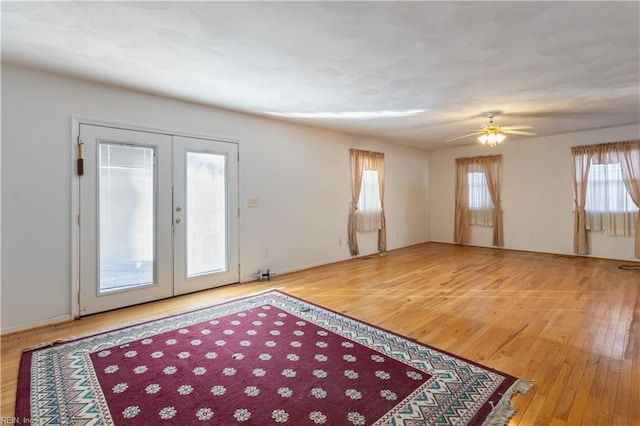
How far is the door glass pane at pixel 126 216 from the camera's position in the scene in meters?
3.46

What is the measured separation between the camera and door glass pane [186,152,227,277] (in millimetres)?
4145

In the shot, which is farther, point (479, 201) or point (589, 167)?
point (479, 201)

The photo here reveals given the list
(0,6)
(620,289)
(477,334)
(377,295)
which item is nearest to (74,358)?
(0,6)

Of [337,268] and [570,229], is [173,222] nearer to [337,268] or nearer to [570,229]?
[337,268]

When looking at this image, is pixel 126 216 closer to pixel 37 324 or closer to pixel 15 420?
pixel 37 324

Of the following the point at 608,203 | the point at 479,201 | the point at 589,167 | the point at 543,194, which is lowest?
the point at 608,203

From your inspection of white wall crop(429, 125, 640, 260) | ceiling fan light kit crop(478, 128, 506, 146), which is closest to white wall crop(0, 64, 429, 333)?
ceiling fan light kit crop(478, 128, 506, 146)

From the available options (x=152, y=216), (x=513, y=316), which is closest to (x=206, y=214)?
(x=152, y=216)

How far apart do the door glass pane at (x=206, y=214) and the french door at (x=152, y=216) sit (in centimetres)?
1

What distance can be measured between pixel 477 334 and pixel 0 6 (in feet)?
14.8

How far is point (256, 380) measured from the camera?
2.13 m

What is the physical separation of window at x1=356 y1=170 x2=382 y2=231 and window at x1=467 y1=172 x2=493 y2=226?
2667 mm

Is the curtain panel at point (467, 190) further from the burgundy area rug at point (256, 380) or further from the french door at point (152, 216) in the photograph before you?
the french door at point (152, 216)

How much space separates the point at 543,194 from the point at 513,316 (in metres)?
4.70
